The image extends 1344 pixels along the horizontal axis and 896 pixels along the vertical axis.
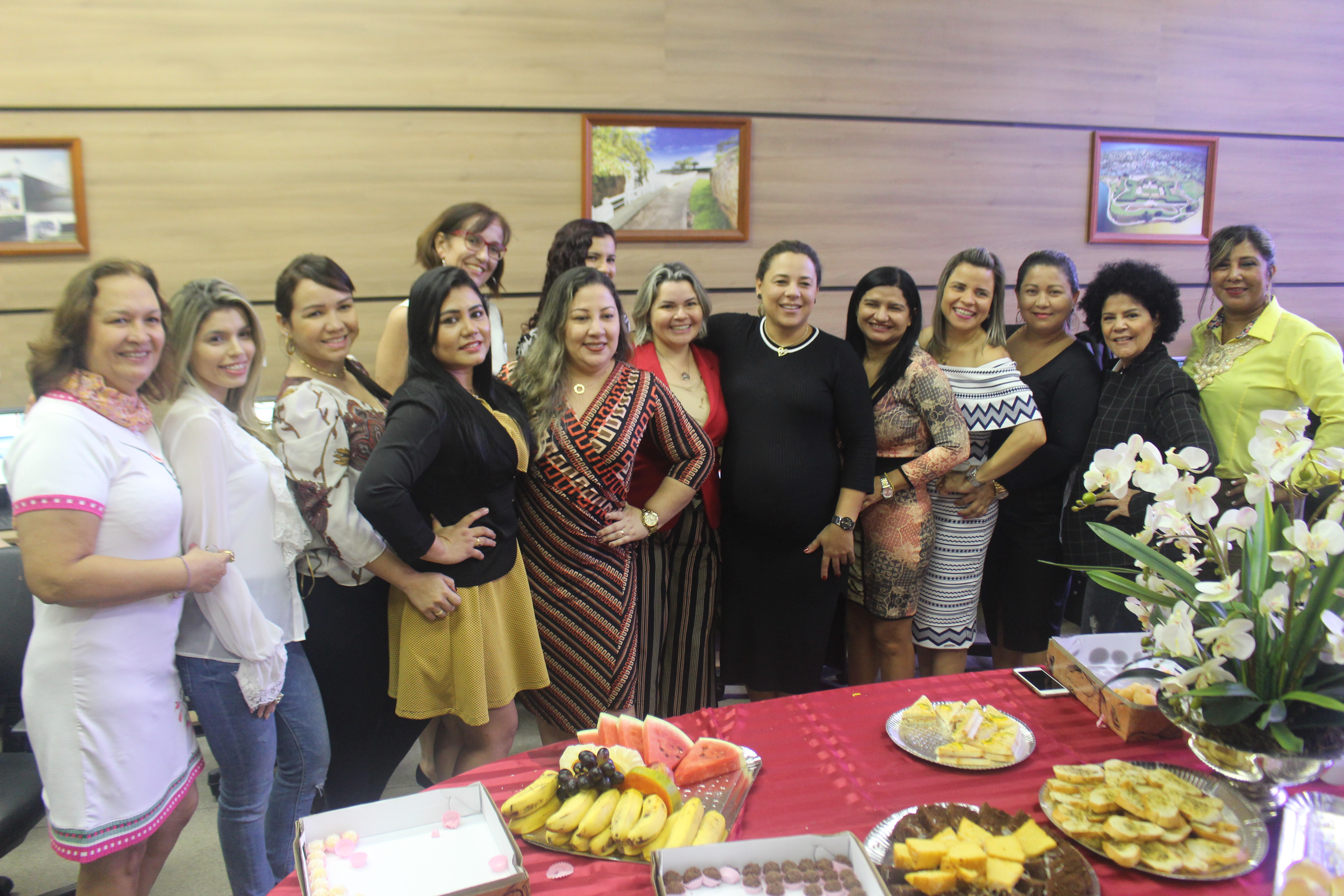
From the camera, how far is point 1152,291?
8.71 feet

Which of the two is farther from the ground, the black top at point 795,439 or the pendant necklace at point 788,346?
the pendant necklace at point 788,346

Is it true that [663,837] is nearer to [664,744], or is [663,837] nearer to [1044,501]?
[664,744]

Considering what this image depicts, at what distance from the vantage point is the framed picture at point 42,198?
335 centimetres

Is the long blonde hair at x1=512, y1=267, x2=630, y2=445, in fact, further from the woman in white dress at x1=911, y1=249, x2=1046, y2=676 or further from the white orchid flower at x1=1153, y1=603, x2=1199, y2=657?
the white orchid flower at x1=1153, y1=603, x2=1199, y2=657

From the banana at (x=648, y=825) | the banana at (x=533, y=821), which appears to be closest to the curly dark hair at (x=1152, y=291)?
the banana at (x=648, y=825)

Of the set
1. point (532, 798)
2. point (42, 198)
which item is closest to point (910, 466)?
point (532, 798)

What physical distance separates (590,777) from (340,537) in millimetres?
966

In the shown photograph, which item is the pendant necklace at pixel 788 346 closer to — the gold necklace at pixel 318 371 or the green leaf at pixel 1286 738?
the gold necklace at pixel 318 371

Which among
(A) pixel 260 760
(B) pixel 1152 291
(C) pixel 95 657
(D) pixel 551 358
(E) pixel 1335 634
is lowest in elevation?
(A) pixel 260 760

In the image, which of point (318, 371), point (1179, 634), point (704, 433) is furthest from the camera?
point (704, 433)

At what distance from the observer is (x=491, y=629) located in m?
2.12

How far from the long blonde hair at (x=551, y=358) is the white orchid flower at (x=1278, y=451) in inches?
60.5

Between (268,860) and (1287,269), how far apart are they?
5.58 metres

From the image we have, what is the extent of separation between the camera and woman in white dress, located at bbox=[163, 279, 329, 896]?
1745mm
